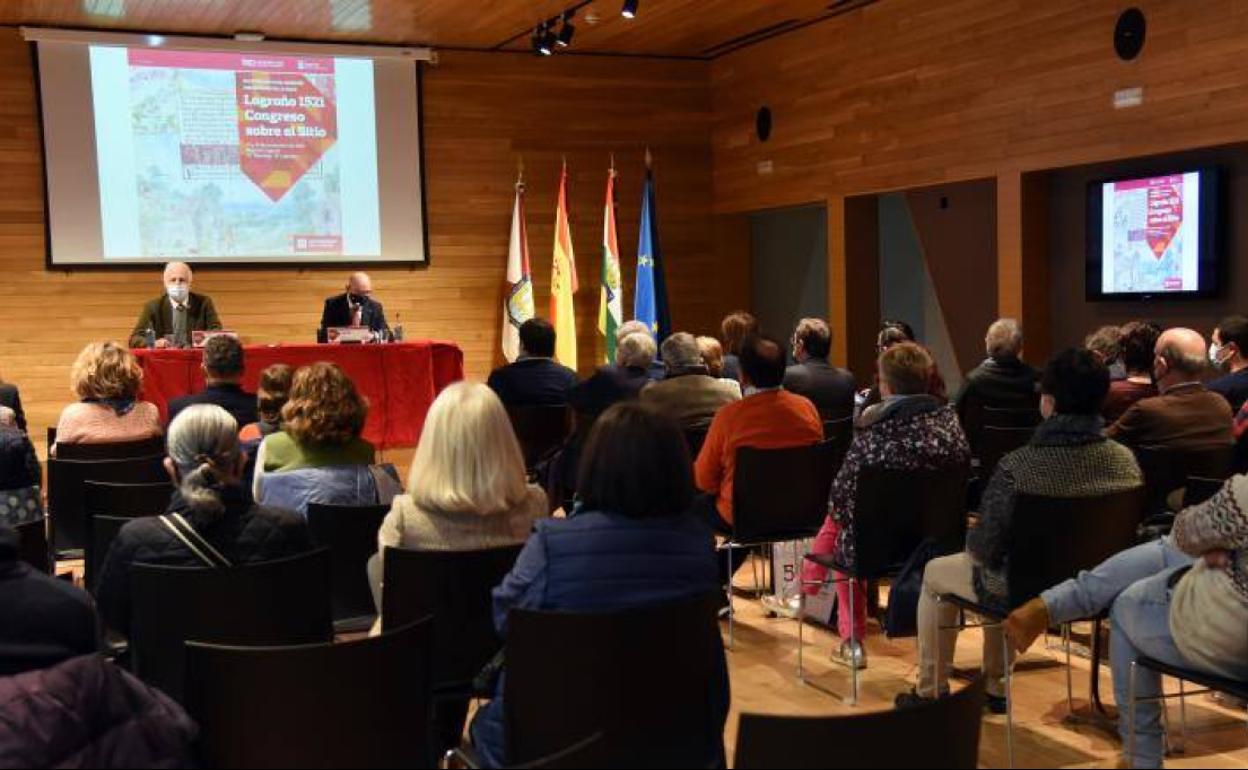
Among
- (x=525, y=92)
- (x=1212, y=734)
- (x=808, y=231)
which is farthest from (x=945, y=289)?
(x=1212, y=734)

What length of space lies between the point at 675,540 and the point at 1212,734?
2310mm

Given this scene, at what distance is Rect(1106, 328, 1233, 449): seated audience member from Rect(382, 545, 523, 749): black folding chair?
2629mm

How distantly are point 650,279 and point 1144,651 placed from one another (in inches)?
316

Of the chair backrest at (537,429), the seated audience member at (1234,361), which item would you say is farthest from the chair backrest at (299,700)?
the chair backrest at (537,429)

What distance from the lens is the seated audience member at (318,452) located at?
3943mm

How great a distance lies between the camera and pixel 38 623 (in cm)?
216

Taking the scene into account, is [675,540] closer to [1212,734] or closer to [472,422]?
[472,422]

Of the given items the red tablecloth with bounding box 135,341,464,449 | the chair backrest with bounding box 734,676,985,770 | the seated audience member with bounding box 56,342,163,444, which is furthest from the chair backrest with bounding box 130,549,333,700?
the red tablecloth with bounding box 135,341,464,449

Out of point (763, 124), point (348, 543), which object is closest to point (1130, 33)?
point (763, 124)

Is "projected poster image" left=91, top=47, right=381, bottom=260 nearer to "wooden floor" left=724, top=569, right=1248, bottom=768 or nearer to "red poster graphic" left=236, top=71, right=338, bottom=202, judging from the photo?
"red poster graphic" left=236, top=71, right=338, bottom=202

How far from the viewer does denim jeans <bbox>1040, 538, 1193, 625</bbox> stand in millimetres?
3467

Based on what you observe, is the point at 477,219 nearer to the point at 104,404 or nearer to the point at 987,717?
the point at 104,404

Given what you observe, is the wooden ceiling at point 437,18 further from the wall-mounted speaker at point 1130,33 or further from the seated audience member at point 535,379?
the seated audience member at point 535,379

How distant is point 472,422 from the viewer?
119 inches
